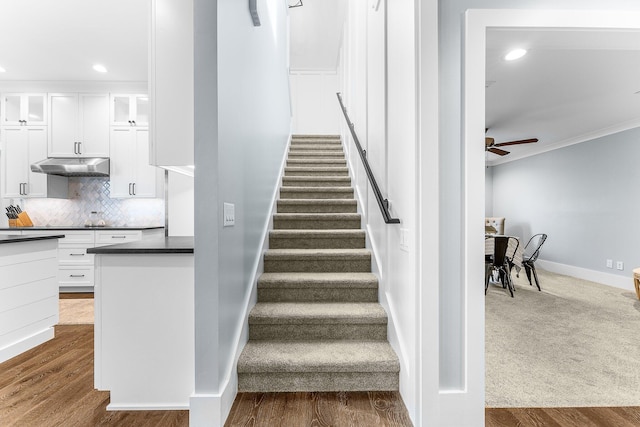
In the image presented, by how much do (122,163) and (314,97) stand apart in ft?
13.8

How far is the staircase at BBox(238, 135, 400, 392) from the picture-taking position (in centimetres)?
180

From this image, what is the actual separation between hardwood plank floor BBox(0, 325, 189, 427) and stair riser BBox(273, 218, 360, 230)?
69.7 inches

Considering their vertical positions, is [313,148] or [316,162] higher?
[313,148]

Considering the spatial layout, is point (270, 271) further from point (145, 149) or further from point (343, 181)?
point (145, 149)

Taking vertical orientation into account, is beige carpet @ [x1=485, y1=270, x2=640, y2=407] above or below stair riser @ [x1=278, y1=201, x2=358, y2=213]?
below

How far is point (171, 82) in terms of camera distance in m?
1.72

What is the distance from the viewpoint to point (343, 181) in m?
3.84

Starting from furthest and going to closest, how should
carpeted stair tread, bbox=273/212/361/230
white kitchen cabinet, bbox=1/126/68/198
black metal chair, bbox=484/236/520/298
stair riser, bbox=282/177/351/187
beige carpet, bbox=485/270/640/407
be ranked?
1. white kitchen cabinet, bbox=1/126/68/198
2. black metal chair, bbox=484/236/520/298
3. stair riser, bbox=282/177/351/187
4. carpeted stair tread, bbox=273/212/361/230
5. beige carpet, bbox=485/270/640/407

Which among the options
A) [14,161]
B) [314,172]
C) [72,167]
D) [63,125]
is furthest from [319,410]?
[14,161]

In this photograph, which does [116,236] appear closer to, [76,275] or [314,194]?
[76,275]

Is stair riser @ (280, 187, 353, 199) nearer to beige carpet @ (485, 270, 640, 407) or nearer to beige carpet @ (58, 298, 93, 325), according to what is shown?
beige carpet @ (485, 270, 640, 407)

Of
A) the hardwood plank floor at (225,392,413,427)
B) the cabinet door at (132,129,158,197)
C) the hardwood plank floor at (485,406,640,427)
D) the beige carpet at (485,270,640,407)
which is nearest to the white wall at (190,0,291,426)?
Result: the hardwood plank floor at (225,392,413,427)

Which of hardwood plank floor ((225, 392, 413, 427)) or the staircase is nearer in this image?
hardwood plank floor ((225, 392, 413, 427))

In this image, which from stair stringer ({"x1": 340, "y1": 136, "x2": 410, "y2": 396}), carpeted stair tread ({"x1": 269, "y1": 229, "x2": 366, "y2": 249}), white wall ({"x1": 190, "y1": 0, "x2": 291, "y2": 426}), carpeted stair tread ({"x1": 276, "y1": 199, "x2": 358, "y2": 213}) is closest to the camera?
white wall ({"x1": 190, "y1": 0, "x2": 291, "y2": 426})
